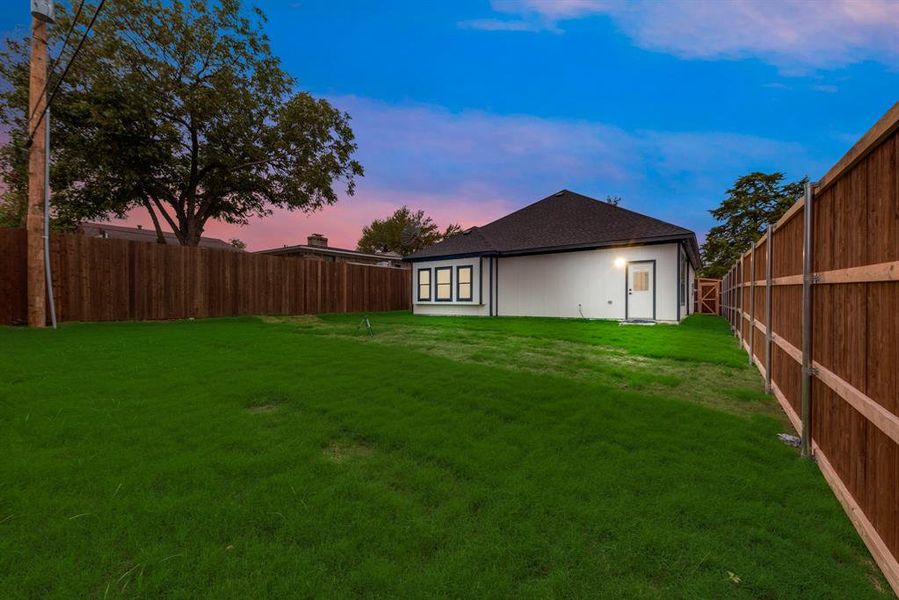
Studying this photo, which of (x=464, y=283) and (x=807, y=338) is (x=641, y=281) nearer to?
(x=464, y=283)

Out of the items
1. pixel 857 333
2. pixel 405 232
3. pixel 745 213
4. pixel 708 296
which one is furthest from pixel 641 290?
pixel 405 232

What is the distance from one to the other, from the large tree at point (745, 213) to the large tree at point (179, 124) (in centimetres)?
2940

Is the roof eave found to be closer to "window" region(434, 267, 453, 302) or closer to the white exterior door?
"window" region(434, 267, 453, 302)

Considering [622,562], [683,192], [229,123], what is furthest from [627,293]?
[683,192]

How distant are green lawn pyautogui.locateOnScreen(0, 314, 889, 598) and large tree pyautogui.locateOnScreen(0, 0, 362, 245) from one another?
12951mm

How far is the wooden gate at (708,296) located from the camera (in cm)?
2091

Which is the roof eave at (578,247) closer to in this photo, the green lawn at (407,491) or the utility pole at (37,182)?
the green lawn at (407,491)

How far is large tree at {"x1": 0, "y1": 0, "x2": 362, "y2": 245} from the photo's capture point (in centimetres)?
1308

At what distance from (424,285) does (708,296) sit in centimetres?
1593

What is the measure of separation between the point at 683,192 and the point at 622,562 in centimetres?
6813

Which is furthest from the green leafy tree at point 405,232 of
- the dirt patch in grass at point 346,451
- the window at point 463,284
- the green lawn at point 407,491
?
the dirt patch in grass at point 346,451

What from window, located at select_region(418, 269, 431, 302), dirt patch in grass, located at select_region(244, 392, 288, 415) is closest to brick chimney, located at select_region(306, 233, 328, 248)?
window, located at select_region(418, 269, 431, 302)

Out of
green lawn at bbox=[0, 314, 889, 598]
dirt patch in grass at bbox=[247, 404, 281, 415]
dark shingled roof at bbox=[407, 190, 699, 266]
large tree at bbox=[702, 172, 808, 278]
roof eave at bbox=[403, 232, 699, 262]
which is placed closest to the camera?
green lawn at bbox=[0, 314, 889, 598]

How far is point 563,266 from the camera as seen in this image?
1474 cm
